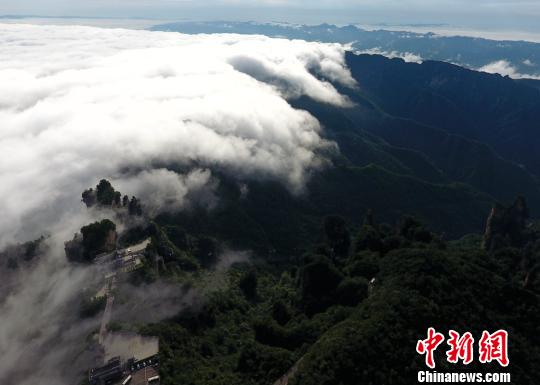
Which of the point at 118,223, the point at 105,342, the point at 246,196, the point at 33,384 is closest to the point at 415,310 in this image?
the point at 105,342

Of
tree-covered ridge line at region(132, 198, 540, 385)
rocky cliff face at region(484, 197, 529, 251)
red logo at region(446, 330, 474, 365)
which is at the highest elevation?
red logo at region(446, 330, 474, 365)

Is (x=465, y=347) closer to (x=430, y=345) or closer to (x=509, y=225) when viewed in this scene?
(x=430, y=345)

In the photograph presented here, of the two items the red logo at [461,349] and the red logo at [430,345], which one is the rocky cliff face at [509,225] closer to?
the red logo at [461,349]

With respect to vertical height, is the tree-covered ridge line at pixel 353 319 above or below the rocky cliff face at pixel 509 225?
above

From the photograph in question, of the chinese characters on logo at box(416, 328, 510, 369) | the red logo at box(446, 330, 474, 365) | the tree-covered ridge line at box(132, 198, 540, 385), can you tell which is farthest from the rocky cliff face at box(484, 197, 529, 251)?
the red logo at box(446, 330, 474, 365)

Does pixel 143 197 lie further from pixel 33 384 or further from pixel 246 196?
pixel 33 384

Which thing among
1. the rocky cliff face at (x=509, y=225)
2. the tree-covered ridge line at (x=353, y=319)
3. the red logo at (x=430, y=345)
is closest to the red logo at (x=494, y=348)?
the tree-covered ridge line at (x=353, y=319)

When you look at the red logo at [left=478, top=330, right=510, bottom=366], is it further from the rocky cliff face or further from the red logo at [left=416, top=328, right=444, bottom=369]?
the rocky cliff face

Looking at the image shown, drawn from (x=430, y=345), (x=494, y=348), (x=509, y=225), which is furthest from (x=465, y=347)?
(x=509, y=225)

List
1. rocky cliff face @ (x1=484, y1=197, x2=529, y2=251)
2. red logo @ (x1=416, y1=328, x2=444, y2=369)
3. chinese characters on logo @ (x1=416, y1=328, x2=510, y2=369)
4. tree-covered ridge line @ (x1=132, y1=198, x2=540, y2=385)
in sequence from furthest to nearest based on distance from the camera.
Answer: rocky cliff face @ (x1=484, y1=197, x2=529, y2=251), tree-covered ridge line @ (x1=132, y1=198, x2=540, y2=385), chinese characters on logo @ (x1=416, y1=328, x2=510, y2=369), red logo @ (x1=416, y1=328, x2=444, y2=369)
